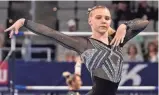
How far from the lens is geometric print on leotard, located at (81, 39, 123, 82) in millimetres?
3768

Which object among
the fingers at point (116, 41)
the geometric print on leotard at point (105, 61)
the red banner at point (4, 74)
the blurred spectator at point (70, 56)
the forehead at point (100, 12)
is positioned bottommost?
the red banner at point (4, 74)

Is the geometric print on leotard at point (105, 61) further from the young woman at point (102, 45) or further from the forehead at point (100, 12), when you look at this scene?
the forehead at point (100, 12)

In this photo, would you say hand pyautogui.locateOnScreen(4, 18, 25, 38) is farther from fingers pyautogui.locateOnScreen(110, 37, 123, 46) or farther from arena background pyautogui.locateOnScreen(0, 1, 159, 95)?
arena background pyautogui.locateOnScreen(0, 1, 159, 95)

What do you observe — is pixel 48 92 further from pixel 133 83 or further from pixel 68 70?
pixel 133 83

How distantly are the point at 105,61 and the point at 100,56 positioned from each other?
6 cm

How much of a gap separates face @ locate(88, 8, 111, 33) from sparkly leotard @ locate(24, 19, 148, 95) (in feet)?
0.45

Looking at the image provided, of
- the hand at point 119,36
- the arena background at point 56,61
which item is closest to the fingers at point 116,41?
the hand at point 119,36

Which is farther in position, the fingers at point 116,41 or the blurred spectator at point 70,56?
the blurred spectator at point 70,56

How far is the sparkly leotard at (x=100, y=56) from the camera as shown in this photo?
12.3 feet

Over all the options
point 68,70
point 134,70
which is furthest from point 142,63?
point 68,70

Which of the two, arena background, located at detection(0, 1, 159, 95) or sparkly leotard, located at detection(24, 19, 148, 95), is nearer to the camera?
sparkly leotard, located at detection(24, 19, 148, 95)

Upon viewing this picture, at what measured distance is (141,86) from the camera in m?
6.96

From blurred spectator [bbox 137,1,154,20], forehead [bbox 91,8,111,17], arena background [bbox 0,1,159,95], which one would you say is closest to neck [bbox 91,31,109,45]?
forehead [bbox 91,8,111,17]

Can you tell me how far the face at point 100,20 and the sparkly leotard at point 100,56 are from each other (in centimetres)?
14
